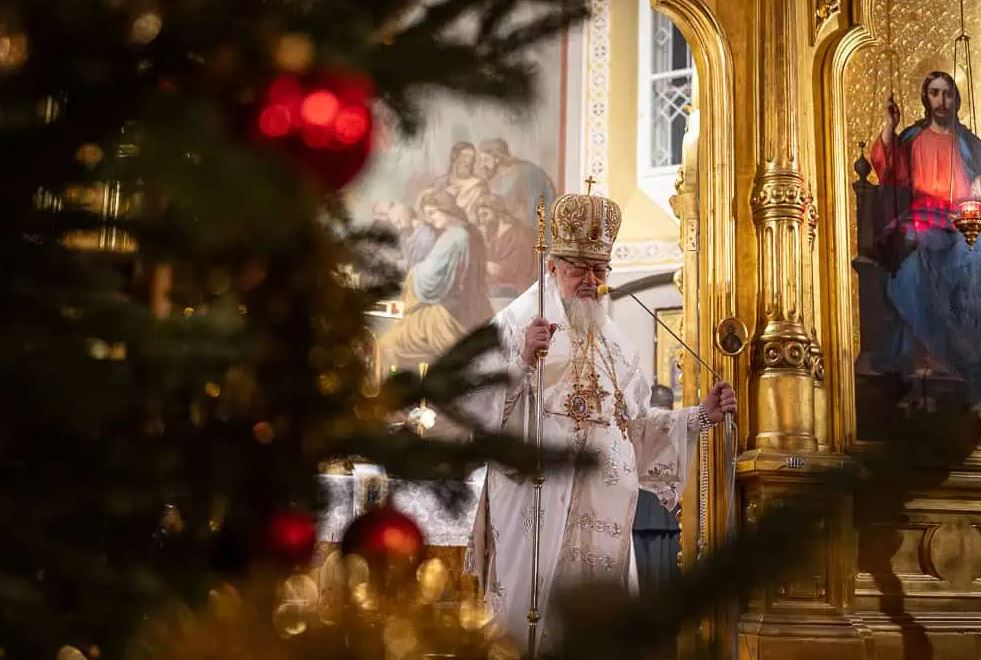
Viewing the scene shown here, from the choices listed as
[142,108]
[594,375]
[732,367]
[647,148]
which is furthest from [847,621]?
[647,148]

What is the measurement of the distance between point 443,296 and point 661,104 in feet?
10.5

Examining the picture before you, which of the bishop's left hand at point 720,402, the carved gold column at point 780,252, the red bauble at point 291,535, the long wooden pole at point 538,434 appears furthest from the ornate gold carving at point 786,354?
the red bauble at point 291,535

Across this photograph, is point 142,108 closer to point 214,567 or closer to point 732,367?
point 214,567

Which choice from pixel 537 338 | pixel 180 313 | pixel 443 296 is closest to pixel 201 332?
pixel 180 313

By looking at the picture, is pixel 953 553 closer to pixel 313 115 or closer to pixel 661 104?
pixel 313 115

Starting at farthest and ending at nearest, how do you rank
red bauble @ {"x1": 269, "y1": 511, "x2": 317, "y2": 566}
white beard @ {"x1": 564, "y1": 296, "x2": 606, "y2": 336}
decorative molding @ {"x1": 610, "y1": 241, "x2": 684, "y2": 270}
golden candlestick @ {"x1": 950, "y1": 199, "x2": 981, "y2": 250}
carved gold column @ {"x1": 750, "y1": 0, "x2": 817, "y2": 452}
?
decorative molding @ {"x1": 610, "y1": 241, "x2": 684, "y2": 270}
golden candlestick @ {"x1": 950, "y1": 199, "x2": 981, "y2": 250}
carved gold column @ {"x1": 750, "y1": 0, "x2": 817, "y2": 452}
white beard @ {"x1": 564, "y1": 296, "x2": 606, "y2": 336}
red bauble @ {"x1": 269, "y1": 511, "x2": 317, "y2": 566}

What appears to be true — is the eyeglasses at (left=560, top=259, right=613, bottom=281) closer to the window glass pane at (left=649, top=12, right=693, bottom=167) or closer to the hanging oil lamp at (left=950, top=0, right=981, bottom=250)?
the hanging oil lamp at (left=950, top=0, right=981, bottom=250)

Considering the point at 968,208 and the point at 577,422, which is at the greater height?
the point at 968,208

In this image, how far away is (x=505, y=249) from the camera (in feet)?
37.4

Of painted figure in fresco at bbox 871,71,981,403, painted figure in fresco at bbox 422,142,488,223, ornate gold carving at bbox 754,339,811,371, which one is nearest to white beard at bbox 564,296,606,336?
ornate gold carving at bbox 754,339,811,371

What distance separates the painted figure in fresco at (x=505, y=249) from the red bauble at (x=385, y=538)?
10.2 m

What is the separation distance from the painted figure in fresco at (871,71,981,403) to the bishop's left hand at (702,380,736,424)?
4.16ft

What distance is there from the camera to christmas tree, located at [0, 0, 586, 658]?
717 millimetres

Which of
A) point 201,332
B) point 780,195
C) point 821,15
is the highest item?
point 821,15
